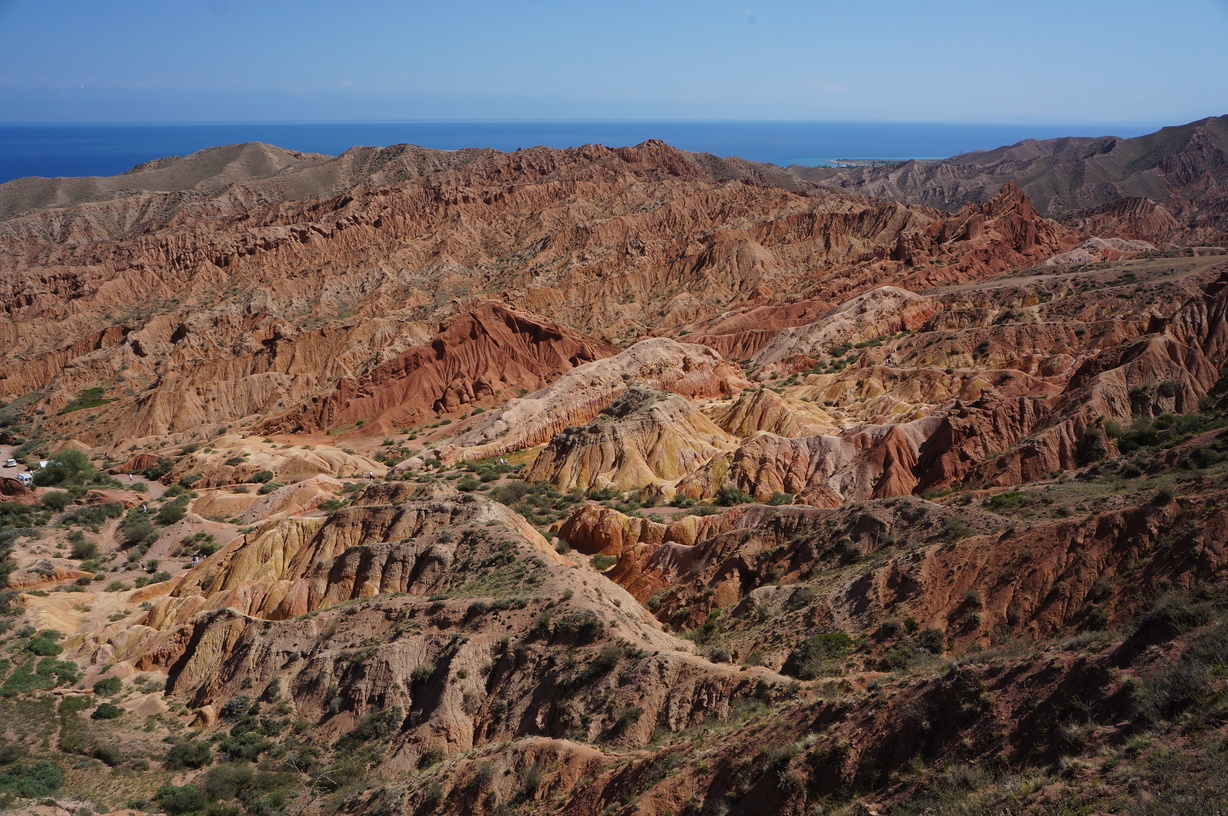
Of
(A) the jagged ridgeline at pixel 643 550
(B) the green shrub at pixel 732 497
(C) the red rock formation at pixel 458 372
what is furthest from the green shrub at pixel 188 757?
(C) the red rock formation at pixel 458 372

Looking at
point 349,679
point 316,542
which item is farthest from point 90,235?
point 349,679

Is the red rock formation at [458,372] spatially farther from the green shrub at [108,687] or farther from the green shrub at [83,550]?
the green shrub at [108,687]

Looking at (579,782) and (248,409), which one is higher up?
(579,782)

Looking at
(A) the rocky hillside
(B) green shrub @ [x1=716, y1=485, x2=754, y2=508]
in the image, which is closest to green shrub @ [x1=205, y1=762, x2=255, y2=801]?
(B) green shrub @ [x1=716, y1=485, x2=754, y2=508]

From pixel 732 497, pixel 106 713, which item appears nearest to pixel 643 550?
pixel 732 497

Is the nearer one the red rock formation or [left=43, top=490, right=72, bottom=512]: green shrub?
[left=43, top=490, right=72, bottom=512]: green shrub

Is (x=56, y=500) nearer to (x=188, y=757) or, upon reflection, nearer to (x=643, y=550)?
(x=188, y=757)

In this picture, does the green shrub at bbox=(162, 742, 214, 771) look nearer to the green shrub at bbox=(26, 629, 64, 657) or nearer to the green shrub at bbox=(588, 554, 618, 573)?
the green shrub at bbox=(26, 629, 64, 657)

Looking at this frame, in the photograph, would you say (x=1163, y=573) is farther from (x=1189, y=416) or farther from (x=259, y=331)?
(x=259, y=331)
